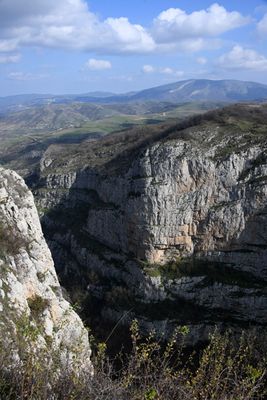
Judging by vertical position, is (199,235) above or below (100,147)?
below

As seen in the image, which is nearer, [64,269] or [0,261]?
[0,261]

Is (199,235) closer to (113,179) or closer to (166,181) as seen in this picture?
(166,181)

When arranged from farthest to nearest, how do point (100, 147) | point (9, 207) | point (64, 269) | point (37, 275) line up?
point (100, 147) → point (64, 269) → point (9, 207) → point (37, 275)

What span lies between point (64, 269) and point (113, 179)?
1546cm

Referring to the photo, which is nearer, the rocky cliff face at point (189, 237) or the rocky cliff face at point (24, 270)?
the rocky cliff face at point (24, 270)

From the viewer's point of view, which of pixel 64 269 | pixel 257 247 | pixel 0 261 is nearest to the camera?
pixel 0 261

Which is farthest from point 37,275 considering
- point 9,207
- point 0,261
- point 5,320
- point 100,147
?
point 100,147

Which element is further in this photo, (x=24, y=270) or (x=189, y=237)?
(x=189, y=237)

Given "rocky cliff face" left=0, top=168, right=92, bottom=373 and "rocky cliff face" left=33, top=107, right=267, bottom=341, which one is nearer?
"rocky cliff face" left=0, top=168, right=92, bottom=373

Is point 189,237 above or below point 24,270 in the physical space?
below

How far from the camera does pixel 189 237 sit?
57.1 metres

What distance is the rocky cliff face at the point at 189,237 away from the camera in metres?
50.8

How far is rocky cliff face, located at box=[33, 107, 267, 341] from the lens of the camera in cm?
5084

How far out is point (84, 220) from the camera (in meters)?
74.1
